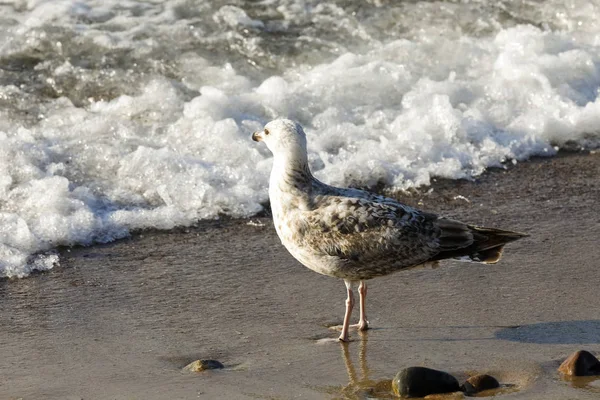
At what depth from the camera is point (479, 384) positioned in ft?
16.1

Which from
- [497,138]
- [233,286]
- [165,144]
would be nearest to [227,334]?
[233,286]

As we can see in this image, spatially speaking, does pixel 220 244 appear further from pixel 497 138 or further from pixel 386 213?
pixel 497 138

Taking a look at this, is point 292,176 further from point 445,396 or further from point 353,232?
point 445,396

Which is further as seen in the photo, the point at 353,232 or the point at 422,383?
the point at 353,232

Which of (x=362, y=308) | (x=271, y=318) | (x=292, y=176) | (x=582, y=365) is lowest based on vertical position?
(x=271, y=318)

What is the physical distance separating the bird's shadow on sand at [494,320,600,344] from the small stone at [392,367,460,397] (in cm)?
81

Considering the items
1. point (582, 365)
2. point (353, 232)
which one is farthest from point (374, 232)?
point (582, 365)

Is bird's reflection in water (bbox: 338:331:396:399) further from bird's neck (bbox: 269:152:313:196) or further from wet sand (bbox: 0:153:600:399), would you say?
bird's neck (bbox: 269:152:313:196)

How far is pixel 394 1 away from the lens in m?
11.9

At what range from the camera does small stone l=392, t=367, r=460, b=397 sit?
190 inches

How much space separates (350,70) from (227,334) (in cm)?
495

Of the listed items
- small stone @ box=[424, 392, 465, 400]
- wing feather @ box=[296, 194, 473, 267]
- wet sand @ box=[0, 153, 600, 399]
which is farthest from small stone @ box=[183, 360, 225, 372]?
small stone @ box=[424, 392, 465, 400]

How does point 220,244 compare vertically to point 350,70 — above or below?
below

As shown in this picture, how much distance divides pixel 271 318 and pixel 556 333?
5.02 feet
